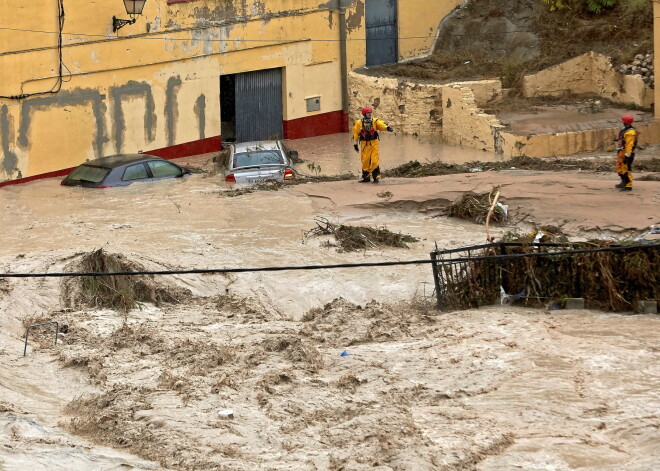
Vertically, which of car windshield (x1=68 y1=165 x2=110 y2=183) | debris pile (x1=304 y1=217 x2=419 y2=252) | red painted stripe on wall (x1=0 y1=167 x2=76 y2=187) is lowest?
debris pile (x1=304 y1=217 x2=419 y2=252)

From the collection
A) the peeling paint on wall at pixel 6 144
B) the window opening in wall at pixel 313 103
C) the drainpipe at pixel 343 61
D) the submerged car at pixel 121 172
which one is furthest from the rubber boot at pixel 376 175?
the drainpipe at pixel 343 61

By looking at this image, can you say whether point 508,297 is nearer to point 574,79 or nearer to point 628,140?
point 628,140

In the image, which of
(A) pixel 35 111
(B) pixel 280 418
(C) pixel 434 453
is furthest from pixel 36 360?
(A) pixel 35 111

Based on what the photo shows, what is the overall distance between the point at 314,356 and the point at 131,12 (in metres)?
14.2

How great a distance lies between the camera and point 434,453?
9633 millimetres

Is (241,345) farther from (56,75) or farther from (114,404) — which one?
(56,75)

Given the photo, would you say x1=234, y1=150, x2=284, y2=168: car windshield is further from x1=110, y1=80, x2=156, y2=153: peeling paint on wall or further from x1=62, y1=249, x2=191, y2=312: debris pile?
x1=62, y1=249, x2=191, y2=312: debris pile

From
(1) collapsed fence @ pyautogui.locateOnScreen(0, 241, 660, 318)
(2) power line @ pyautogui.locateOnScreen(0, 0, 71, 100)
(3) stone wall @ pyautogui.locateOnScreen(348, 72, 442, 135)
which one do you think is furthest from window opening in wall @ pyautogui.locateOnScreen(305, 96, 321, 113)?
(1) collapsed fence @ pyautogui.locateOnScreen(0, 241, 660, 318)

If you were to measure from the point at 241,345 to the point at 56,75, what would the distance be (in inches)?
534

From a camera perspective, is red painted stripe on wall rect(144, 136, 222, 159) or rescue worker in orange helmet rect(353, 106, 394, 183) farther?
red painted stripe on wall rect(144, 136, 222, 159)

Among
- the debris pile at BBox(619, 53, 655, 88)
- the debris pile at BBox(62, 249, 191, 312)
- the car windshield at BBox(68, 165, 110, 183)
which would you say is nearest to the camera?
the debris pile at BBox(62, 249, 191, 312)

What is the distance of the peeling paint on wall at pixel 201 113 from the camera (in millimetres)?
27859

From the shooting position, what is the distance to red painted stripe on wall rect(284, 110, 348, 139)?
29.8 meters

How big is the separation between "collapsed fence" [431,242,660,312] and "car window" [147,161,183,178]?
9343mm
